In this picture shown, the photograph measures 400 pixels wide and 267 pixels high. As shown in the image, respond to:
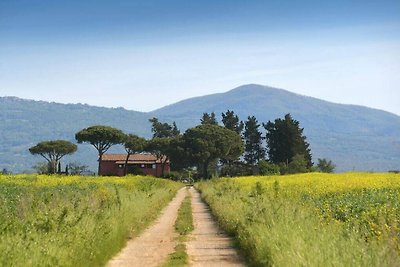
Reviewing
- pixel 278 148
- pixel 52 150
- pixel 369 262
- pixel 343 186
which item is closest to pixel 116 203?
pixel 343 186

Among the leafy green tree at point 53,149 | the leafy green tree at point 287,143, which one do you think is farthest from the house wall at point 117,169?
the leafy green tree at point 287,143

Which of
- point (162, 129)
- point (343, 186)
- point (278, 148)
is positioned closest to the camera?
point (343, 186)

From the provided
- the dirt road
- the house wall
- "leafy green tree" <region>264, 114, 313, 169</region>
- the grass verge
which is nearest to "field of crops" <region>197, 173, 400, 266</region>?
the dirt road

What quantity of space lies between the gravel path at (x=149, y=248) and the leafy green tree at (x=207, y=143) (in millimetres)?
86651

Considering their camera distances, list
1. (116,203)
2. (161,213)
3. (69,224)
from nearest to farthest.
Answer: (69,224)
(116,203)
(161,213)

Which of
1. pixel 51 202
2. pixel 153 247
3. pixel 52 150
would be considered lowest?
pixel 153 247

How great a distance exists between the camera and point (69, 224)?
49.7ft

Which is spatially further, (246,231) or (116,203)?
(116,203)

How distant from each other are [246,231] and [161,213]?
1699 cm

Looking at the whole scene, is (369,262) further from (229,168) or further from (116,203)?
(229,168)

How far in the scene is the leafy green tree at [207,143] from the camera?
114 meters

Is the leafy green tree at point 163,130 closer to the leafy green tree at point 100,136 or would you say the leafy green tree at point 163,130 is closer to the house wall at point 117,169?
the house wall at point 117,169

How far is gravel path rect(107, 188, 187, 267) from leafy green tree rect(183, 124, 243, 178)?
8665 centimetres

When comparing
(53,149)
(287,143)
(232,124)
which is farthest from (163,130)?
(287,143)
